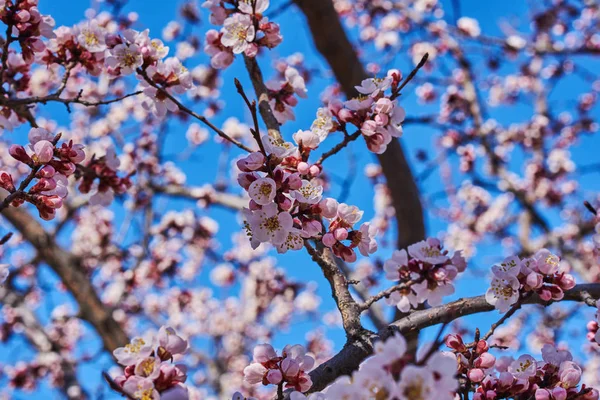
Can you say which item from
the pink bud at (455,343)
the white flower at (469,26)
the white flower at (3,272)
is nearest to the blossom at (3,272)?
the white flower at (3,272)

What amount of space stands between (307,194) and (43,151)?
36.1 inches

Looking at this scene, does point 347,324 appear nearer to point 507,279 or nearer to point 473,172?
point 507,279

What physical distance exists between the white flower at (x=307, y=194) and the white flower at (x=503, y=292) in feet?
2.54

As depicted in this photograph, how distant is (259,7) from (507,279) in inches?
58.7

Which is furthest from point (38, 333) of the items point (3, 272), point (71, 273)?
point (3, 272)

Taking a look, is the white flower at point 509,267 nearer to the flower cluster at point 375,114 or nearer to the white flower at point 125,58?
the flower cluster at point 375,114

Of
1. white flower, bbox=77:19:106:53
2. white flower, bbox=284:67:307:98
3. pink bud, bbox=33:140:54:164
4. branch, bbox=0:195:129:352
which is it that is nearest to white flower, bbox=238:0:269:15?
white flower, bbox=284:67:307:98

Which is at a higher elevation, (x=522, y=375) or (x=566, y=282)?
(x=566, y=282)

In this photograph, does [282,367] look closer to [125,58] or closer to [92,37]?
[125,58]

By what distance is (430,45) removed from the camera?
675cm

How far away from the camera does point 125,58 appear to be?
2041 mm

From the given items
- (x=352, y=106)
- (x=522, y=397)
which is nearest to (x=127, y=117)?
(x=352, y=106)

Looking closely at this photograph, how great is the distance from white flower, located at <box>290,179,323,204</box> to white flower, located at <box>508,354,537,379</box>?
0.87m

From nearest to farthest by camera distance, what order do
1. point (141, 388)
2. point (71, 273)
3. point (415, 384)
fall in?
point (415, 384), point (141, 388), point (71, 273)
